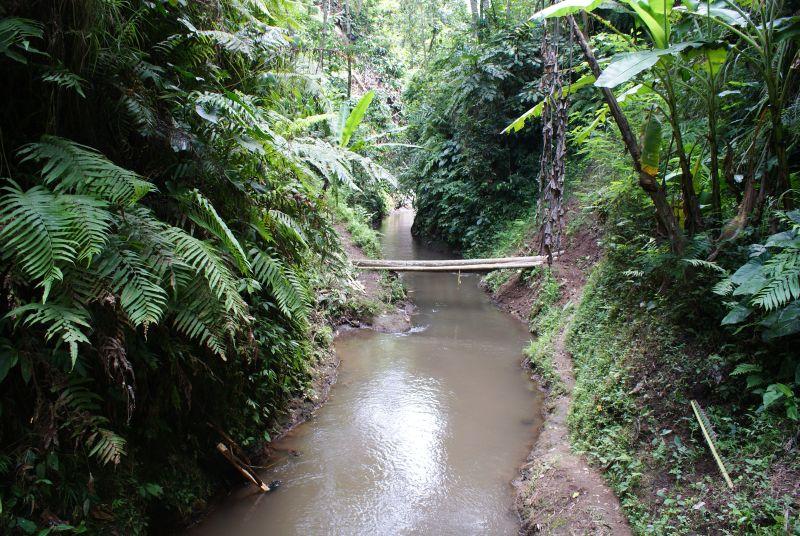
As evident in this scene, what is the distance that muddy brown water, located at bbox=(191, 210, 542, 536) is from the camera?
11.7 ft

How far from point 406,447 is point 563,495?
154 cm

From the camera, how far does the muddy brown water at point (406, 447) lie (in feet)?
11.7

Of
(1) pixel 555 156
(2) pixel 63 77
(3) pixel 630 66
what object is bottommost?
(2) pixel 63 77

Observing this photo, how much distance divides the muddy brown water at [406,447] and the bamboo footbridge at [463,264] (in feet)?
4.72

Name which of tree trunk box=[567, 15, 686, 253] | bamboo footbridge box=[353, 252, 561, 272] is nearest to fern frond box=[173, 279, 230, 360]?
tree trunk box=[567, 15, 686, 253]

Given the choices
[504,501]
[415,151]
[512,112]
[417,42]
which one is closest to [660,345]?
[504,501]

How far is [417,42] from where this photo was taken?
2381cm

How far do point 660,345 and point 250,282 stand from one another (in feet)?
10.9

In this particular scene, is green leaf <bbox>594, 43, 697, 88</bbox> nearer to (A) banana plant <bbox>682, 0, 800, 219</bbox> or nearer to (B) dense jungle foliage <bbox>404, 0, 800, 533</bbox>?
(B) dense jungle foliage <bbox>404, 0, 800, 533</bbox>

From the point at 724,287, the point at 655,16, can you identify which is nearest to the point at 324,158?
the point at 655,16

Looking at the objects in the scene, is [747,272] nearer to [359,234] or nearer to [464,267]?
[464,267]

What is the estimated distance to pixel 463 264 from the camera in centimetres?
865

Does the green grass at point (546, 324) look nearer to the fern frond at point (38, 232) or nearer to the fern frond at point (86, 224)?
the fern frond at point (86, 224)

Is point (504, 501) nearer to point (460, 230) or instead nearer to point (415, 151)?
point (460, 230)
